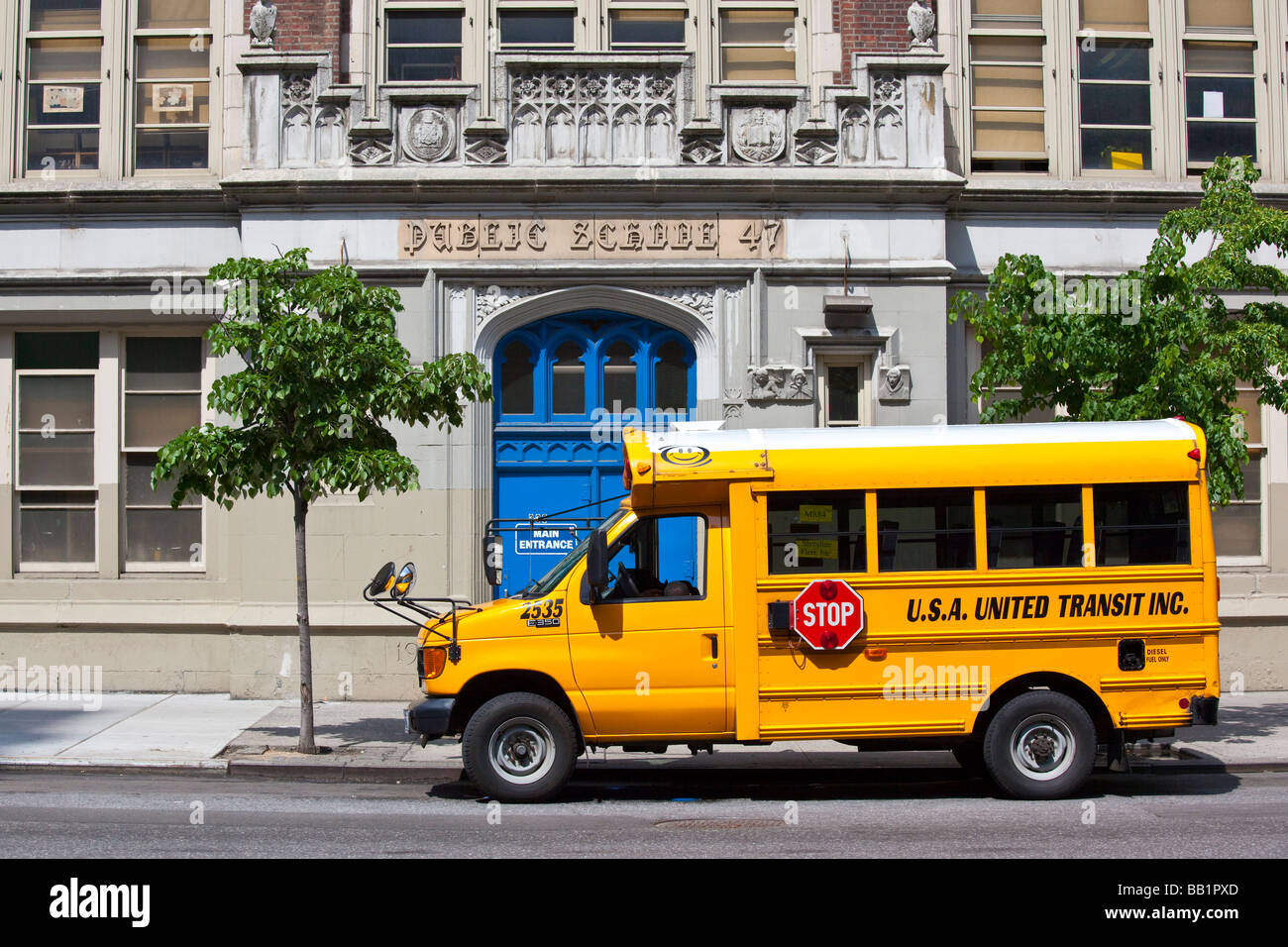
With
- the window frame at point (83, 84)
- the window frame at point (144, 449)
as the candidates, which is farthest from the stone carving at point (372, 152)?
the window frame at point (83, 84)

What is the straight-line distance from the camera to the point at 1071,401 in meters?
11.3

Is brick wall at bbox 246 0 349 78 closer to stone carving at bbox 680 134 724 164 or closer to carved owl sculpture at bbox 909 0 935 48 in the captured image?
stone carving at bbox 680 134 724 164

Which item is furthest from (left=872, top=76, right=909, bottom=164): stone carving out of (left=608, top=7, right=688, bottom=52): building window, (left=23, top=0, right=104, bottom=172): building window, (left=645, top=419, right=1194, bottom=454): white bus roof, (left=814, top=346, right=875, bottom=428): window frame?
(left=23, top=0, right=104, bottom=172): building window

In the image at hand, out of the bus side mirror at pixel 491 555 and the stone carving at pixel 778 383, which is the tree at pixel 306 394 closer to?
the bus side mirror at pixel 491 555

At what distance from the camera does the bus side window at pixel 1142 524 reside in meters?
9.02

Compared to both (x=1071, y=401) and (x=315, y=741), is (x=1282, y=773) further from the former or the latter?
(x=315, y=741)

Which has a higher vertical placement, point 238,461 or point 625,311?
point 625,311

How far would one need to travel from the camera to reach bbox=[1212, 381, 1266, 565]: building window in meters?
14.9

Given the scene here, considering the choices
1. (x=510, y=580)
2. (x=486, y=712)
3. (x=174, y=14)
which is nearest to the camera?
(x=486, y=712)

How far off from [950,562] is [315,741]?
5.96 metres

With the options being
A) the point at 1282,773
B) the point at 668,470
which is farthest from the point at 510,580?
the point at 1282,773

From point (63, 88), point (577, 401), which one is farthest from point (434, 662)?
point (63, 88)

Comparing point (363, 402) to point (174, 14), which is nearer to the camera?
point (363, 402)

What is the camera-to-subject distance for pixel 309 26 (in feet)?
47.2
